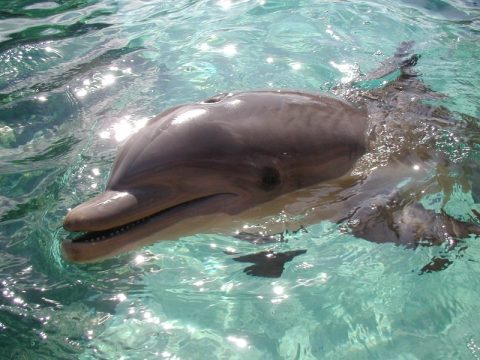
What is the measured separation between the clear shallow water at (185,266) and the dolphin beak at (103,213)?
1.07m

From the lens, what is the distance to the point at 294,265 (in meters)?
4.63

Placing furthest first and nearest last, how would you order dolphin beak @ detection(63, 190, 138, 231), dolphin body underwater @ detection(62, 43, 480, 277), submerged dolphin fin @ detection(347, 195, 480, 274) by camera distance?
submerged dolphin fin @ detection(347, 195, 480, 274) → dolphin body underwater @ detection(62, 43, 480, 277) → dolphin beak @ detection(63, 190, 138, 231)

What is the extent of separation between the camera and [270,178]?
13.6 ft

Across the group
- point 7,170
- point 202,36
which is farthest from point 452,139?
point 202,36

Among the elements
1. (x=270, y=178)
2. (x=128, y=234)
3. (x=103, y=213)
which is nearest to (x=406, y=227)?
(x=270, y=178)

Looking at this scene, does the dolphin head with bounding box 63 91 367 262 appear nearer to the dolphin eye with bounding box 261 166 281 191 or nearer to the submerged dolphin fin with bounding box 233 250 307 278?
the dolphin eye with bounding box 261 166 281 191

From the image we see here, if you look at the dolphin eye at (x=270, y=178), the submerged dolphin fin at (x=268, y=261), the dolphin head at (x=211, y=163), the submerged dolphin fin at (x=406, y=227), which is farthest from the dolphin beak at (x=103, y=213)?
the submerged dolphin fin at (x=406, y=227)

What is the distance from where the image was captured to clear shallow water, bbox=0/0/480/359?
4016 millimetres

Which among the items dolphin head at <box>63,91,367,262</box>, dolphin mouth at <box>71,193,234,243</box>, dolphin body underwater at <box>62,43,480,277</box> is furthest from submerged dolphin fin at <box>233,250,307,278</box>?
dolphin mouth at <box>71,193,234,243</box>

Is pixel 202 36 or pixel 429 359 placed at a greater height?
pixel 202 36

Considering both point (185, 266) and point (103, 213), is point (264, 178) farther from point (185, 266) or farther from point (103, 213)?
point (103, 213)

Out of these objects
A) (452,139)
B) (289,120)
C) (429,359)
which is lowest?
(429,359)

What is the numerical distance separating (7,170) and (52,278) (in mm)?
1884

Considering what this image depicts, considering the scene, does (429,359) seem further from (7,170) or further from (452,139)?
(7,170)
